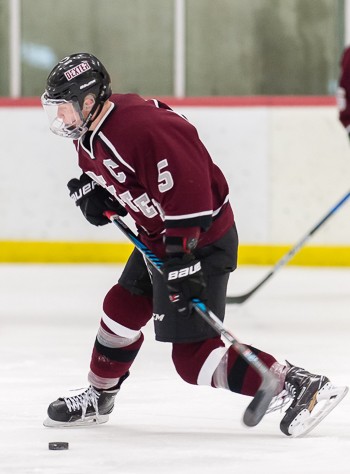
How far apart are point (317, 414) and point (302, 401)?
0.06 metres

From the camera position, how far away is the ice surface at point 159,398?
2078mm

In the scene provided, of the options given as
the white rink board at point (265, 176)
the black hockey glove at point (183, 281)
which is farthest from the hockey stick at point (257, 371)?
the white rink board at point (265, 176)

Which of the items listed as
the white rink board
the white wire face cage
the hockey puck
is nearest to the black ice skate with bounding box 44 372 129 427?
the hockey puck

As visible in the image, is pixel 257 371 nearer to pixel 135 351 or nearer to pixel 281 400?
pixel 281 400

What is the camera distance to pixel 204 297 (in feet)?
7.34

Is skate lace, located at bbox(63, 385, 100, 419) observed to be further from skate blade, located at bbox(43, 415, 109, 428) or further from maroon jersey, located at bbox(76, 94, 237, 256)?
maroon jersey, located at bbox(76, 94, 237, 256)

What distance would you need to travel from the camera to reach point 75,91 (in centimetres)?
226

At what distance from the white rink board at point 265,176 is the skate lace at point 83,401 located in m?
3.71

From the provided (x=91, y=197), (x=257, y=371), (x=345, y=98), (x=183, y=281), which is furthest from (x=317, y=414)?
(x=345, y=98)

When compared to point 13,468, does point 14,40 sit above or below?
below

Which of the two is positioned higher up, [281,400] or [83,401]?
[281,400]

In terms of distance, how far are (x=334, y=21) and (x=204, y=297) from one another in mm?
4923

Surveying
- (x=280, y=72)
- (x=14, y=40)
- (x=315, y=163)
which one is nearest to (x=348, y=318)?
(x=315, y=163)

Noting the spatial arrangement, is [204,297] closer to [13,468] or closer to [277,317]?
[13,468]
